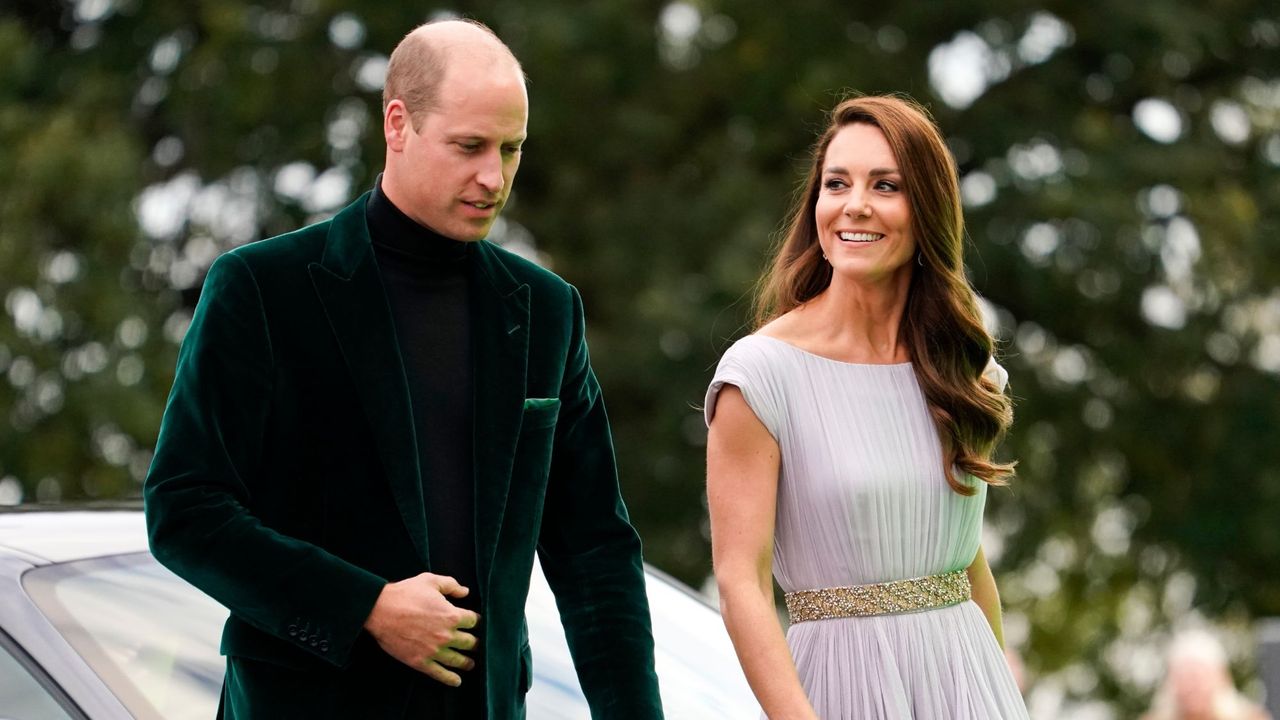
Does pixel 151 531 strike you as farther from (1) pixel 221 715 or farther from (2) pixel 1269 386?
(2) pixel 1269 386

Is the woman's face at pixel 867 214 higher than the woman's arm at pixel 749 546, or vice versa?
the woman's face at pixel 867 214

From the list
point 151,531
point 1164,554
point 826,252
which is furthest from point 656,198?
point 151,531

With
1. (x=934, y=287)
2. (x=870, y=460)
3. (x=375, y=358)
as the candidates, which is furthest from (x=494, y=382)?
(x=934, y=287)

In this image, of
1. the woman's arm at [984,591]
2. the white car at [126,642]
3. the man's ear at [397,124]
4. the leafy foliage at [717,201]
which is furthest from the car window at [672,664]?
the leafy foliage at [717,201]

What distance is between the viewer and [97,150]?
10930 mm

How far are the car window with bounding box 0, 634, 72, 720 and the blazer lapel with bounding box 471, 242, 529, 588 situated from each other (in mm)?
677

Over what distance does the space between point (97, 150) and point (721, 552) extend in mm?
8617

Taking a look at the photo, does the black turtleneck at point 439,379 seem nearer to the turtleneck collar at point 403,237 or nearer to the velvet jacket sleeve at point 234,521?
the turtleneck collar at point 403,237

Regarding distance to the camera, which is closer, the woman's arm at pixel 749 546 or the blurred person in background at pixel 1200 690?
the woman's arm at pixel 749 546

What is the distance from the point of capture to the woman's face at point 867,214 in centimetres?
312

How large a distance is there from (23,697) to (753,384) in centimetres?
117

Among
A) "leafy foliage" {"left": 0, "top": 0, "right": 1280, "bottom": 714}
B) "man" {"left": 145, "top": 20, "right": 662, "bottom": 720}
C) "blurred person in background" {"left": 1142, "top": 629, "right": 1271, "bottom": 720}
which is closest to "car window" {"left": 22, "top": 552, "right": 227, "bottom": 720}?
"man" {"left": 145, "top": 20, "right": 662, "bottom": 720}

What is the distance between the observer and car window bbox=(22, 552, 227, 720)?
2850mm

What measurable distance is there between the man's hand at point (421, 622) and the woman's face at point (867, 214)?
1.02 metres
